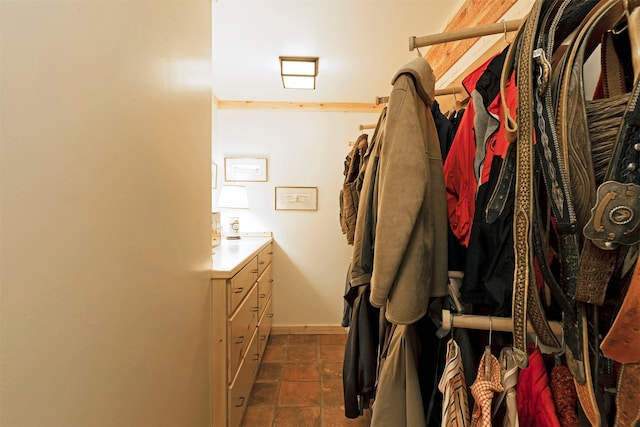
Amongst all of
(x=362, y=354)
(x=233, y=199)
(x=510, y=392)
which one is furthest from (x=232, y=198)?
(x=510, y=392)

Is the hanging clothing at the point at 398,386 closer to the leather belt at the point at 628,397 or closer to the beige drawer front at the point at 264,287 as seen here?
the leather belt at the point at 628,397

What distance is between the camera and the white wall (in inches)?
120

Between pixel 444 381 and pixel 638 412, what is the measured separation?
0.33 meters

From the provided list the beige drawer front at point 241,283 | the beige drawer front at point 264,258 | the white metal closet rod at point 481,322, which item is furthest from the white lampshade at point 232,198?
the white metal closet rod at point 481,322

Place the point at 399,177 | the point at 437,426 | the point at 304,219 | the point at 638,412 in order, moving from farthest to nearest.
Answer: the point at 304,219
the point at 437,426
the point at 399,177
the point at 638,412

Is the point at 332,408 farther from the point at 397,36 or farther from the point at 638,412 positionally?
the point at 397,36

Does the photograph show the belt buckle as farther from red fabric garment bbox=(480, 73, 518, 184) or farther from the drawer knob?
the drawer knob

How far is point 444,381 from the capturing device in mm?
680

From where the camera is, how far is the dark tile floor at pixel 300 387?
6.03ft

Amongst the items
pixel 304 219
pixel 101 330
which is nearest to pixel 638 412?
pixel 101 330

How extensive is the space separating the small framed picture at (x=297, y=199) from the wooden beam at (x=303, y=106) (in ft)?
2.83

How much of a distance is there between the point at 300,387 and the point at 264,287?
85 centimetres

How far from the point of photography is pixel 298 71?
2.24 m

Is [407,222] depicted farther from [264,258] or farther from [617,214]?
[264,258]
